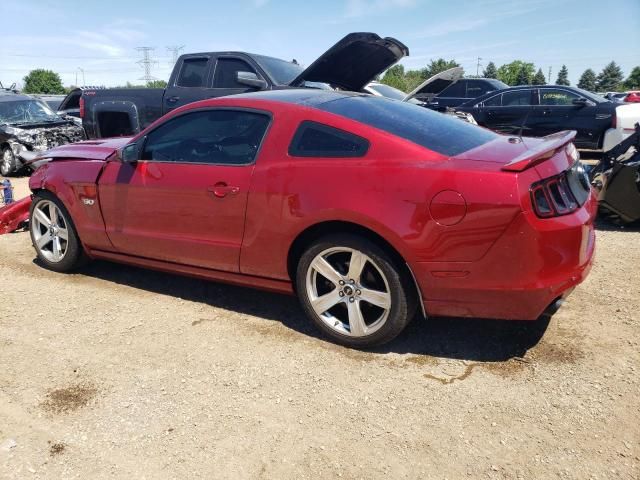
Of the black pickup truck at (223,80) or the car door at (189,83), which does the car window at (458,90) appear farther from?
the car door at (189,83)

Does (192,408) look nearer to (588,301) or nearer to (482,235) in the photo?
(482,235)

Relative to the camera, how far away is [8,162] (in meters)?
11.1

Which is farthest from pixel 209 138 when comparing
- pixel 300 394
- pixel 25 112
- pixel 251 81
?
pixel 25 112

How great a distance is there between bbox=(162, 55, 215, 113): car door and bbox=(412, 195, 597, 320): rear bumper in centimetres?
572

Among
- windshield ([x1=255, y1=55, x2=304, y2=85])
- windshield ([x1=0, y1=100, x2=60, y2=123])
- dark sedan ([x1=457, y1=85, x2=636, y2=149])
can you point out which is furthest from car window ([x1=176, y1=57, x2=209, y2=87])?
dark sedan ([x1=457, y1=85, x2=636, y2=149])

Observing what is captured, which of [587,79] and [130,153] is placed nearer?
[130,153]

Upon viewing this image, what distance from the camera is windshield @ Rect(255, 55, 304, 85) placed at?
7.53 m

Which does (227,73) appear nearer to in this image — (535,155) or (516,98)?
(535,155)

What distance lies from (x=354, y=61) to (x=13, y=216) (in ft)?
14.4

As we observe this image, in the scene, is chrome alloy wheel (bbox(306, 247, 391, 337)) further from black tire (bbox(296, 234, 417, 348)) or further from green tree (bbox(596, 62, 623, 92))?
green tree (bbox(596, 62, 623, 92))

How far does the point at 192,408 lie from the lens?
2.76m

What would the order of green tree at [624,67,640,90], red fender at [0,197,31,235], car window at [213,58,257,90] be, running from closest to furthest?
red fender at [0,197,31,235] < car window at [213,58,257,90] < green tree at [624,67,640,90]

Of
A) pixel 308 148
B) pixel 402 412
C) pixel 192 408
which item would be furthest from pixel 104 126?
pixel 402 412

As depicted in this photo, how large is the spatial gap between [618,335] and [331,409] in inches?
76.5
